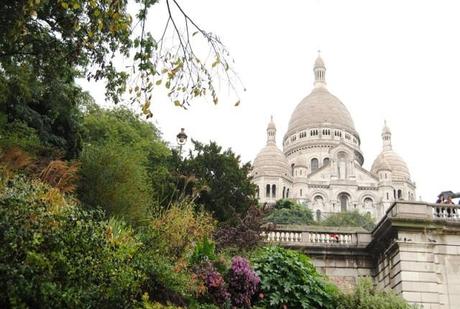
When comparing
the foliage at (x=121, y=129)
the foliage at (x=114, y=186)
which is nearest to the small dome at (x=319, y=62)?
the foliage at (x=121, y=129)

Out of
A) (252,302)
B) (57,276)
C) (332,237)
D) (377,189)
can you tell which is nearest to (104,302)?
(57,276)

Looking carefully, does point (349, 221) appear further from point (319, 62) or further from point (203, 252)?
point (203, 252)

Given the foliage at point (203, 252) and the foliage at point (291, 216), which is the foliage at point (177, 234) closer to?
the foliage at point (203, 252)

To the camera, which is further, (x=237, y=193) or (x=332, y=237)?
(x=237, y=193)

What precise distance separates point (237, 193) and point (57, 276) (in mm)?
18456

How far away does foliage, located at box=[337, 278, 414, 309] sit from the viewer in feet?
39.6

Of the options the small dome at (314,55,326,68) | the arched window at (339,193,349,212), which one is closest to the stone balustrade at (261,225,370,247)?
the arched window at (339,193,349,212)

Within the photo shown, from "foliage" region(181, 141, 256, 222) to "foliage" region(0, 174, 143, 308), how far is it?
15.5m

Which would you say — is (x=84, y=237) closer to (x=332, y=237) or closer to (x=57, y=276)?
(x=57, y=276)

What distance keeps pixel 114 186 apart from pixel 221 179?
383 inches

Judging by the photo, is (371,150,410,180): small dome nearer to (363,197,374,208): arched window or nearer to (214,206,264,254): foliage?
(363,197,374,208): arched window

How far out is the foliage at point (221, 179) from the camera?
24.6 meters

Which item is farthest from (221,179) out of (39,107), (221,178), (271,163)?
(271,163)

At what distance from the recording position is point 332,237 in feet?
61.3
